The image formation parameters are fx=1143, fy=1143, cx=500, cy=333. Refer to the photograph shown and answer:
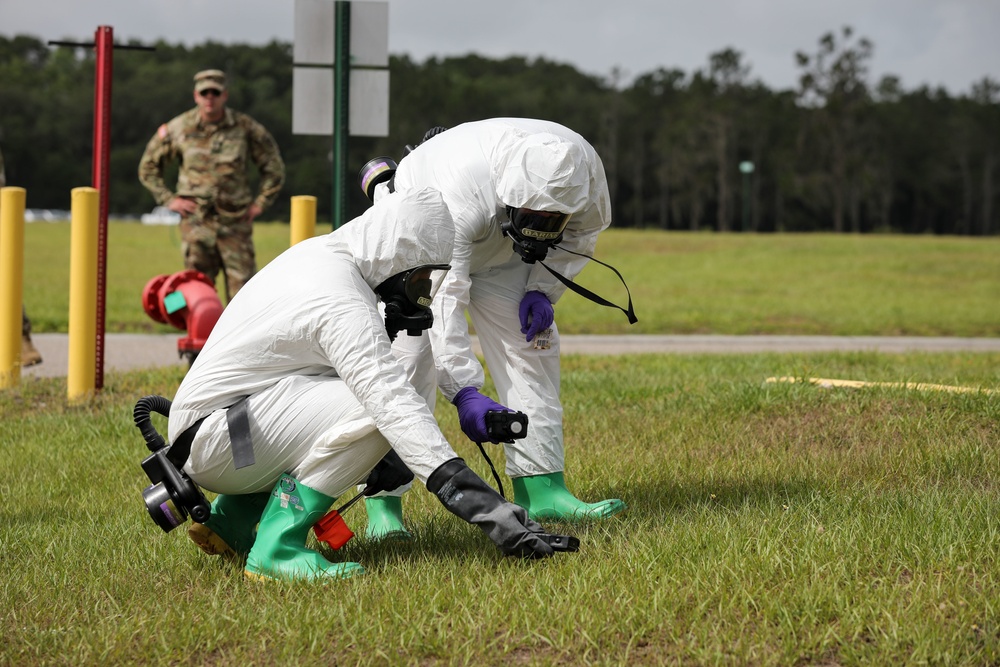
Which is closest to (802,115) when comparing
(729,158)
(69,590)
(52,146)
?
(729,158)

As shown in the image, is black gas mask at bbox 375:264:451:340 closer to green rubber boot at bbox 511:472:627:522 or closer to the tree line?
green rubber boot at bbox 511:472:627:522

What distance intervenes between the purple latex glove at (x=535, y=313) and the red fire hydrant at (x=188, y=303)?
322cm

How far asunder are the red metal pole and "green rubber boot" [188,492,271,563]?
4.15 metres

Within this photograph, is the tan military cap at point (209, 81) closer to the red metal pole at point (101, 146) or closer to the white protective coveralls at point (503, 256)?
the red metal pole at point (101, 146)

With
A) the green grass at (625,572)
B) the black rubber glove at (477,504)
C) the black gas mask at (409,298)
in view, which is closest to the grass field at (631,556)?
the green grass at (625,572)

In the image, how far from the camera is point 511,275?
514cm

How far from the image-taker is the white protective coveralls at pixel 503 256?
453 cm

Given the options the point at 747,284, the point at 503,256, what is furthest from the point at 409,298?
the point at 747,284

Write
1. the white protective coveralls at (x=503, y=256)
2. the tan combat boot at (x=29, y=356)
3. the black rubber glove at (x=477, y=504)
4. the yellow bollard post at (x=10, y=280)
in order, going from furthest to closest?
the tan combat boot at (x=29, y=356)
the yellow bollard post at (x=10, y=280)
the white protective coveralls at (x=503, y=256)
the black rubber glove at (x=477, y=504)

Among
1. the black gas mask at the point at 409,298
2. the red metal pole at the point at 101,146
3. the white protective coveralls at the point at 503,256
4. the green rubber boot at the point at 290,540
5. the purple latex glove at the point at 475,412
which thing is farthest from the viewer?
the red metal pole at the point at 101,146

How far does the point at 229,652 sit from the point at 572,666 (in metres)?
0.99

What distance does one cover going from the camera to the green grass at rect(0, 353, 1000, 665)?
326 centimetres

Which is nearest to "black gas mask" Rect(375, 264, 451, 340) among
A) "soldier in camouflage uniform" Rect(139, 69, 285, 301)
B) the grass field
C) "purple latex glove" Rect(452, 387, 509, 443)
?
"purple latex glove" Rect(452, 387, 509, 443)

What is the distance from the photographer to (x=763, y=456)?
5.82 metres
